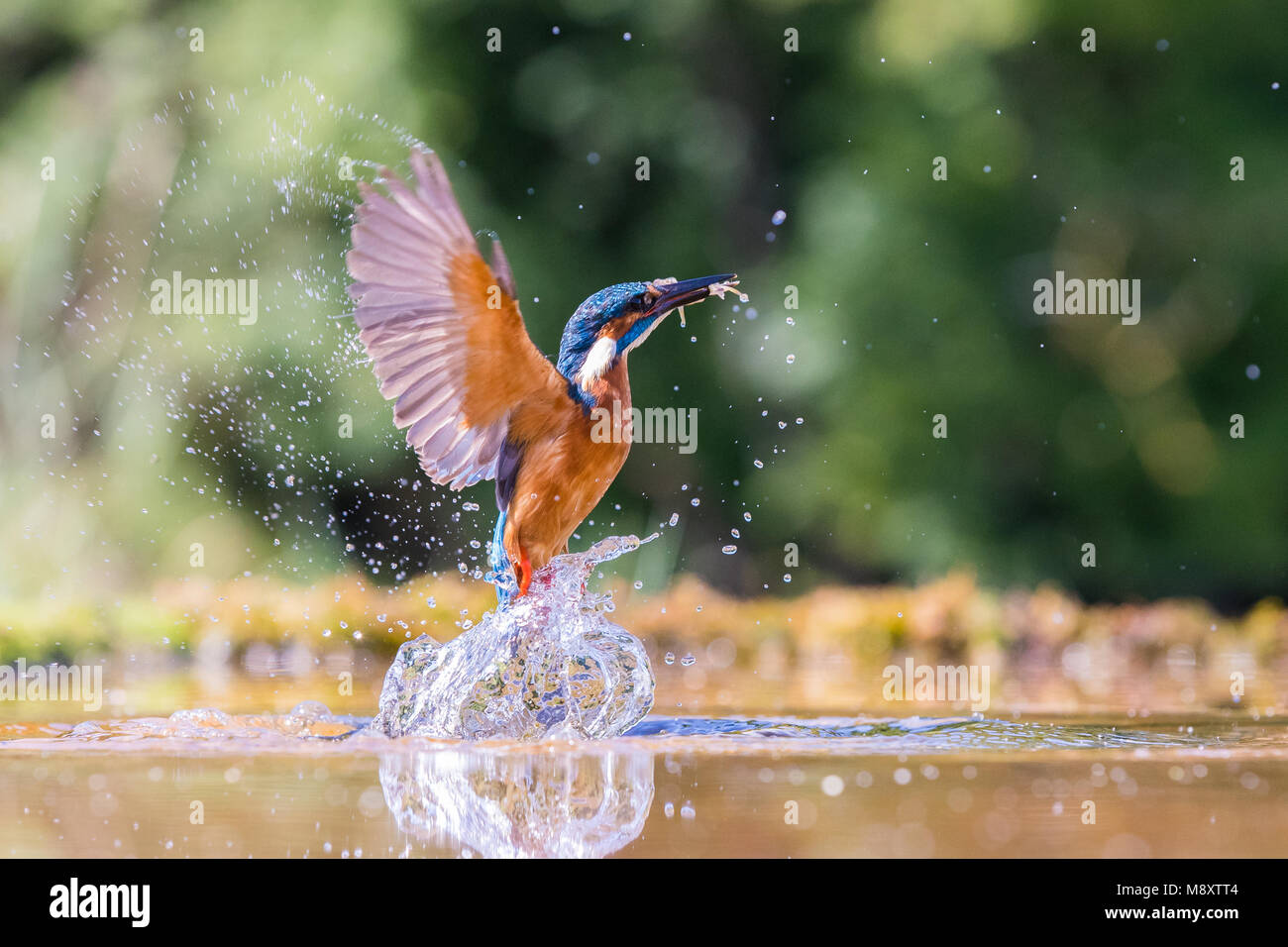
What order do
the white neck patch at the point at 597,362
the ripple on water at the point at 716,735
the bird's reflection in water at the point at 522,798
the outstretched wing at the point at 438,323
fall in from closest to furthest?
the bird's reflection in water at the point at 522,798 < the ripple on water at the point at 716,735 < the outstretched wing at the point at 438,323 < the white neck patch at the point at 597,362

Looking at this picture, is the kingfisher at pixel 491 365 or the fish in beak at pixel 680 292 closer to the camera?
the kingfisher at pixel 491 365

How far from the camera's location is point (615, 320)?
3029mm

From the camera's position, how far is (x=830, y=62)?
25.3ft

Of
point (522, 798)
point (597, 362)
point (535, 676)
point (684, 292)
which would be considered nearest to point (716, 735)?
point (535, 676)

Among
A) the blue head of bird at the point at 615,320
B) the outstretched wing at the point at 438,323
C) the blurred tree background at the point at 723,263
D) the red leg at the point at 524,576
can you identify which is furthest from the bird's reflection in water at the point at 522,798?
the blurred tree background at the point at 723,263

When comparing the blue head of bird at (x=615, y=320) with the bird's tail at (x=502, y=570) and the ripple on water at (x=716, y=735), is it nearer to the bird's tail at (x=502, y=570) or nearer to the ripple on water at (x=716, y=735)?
the bird's tail at (x=502, y=570)

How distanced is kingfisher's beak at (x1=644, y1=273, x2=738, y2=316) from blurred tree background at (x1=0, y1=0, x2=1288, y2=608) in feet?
11.6

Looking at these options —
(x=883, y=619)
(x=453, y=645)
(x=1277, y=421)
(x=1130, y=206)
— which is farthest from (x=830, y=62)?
(x=453, y=645)

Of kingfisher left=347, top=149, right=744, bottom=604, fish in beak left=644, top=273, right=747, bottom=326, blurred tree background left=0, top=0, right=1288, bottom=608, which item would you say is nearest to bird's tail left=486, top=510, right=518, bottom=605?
kingfisher left=347, top=149, right=744, bottom=604

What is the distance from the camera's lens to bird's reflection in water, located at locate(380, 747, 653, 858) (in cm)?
168

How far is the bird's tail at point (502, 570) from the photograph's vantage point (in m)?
3.02

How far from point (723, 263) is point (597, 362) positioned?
188 inches

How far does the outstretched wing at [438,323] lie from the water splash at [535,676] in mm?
333

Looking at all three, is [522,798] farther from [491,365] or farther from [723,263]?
[723,263]
